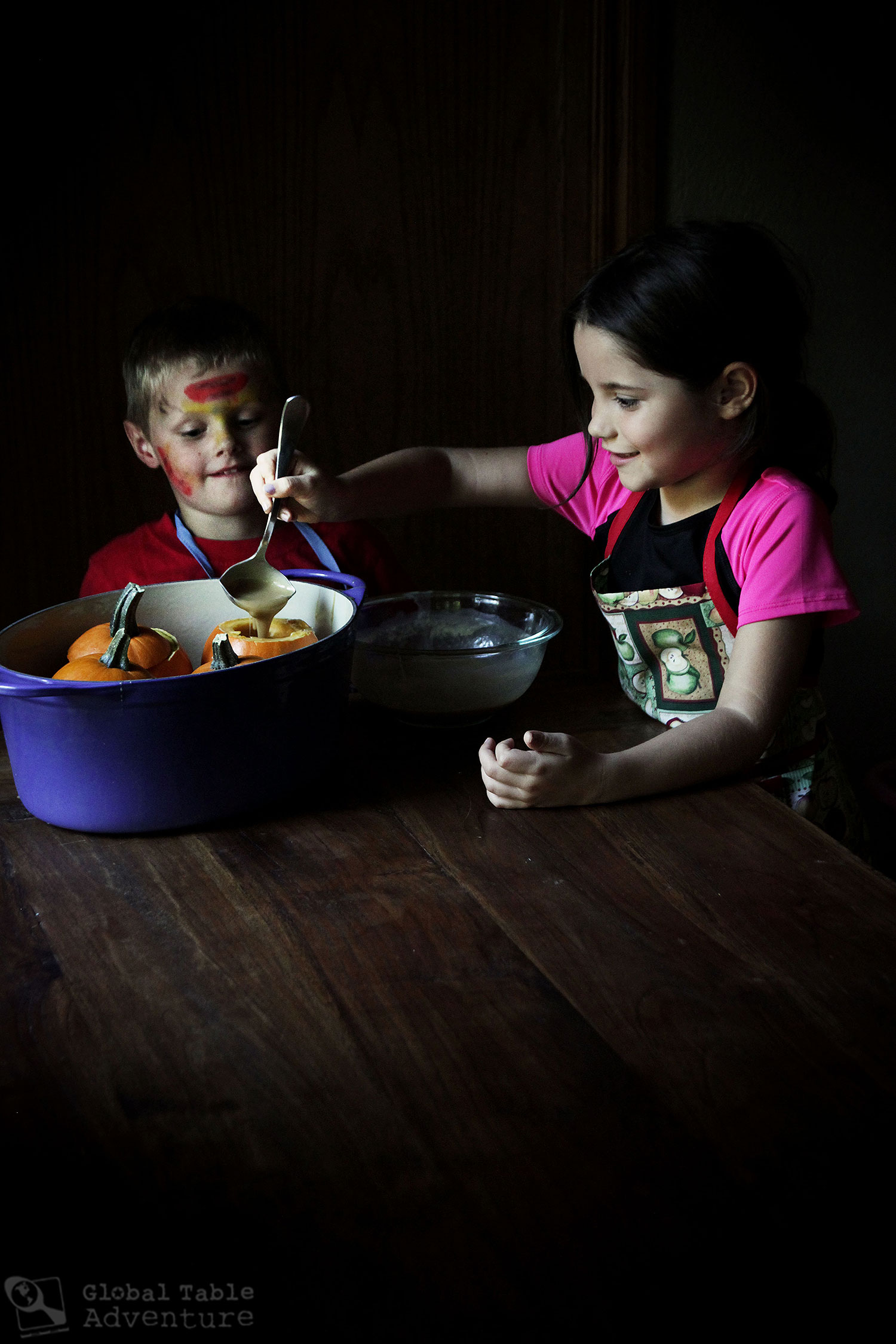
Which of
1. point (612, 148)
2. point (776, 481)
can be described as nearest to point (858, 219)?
point (612, 148)

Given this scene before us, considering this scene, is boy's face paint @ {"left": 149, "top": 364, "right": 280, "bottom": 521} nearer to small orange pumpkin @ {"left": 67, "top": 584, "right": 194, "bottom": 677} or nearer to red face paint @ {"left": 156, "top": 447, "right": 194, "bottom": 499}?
red face paint @ {"left": 156, "top": 447, "right": 194, "bottom": 499}

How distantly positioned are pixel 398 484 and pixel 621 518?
0.31 meters

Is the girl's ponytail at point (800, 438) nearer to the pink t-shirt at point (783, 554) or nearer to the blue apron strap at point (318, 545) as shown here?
the pink t-shirt at point (783, 554)

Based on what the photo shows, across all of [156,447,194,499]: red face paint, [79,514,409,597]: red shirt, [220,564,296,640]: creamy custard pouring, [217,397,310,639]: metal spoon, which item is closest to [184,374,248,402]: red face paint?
[156,447,194,499]: red face paint

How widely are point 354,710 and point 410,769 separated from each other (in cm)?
18

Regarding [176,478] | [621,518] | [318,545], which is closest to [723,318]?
[621,518]

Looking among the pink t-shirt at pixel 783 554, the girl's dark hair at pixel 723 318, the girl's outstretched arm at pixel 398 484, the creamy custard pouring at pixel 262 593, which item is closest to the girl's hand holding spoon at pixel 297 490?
the girl's outstretched arm at pixel 398 484

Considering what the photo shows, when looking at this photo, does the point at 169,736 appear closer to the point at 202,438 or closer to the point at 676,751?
the point at 676,751

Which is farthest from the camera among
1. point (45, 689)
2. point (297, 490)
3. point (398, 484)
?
point (398, 484)

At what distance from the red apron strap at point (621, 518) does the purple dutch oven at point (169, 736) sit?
0.55 m

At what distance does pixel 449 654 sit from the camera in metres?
1.05

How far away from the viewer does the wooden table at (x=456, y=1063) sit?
1.65 ft

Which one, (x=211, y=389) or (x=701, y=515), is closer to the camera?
(x=701, y=515)

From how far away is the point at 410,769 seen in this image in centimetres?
104
